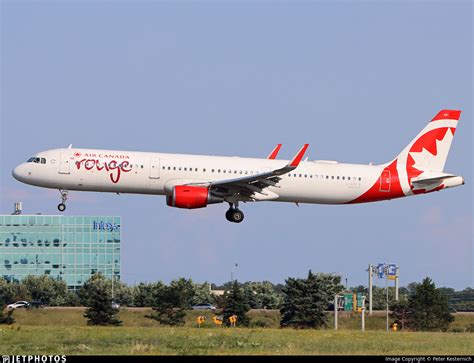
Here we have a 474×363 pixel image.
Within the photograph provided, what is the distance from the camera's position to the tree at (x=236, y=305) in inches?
2352

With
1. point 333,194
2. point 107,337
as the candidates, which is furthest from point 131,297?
point 107,337

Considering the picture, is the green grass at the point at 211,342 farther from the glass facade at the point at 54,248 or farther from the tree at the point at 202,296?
the glass facade at the point at 54,248

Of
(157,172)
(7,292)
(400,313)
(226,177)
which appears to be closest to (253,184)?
(226,177)

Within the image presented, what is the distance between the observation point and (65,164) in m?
52.7

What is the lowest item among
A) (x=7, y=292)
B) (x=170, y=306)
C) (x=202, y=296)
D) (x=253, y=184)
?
(x=202, y=296)

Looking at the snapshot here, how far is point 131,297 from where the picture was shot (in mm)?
92500

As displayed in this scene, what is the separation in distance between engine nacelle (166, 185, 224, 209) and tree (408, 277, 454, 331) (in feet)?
55.9

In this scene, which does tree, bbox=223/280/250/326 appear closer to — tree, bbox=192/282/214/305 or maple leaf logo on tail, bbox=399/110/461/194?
maple leaf logo on tail, bbox=399/110/461/194

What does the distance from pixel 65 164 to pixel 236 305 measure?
1507 cm

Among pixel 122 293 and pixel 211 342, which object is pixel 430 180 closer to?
pixel 211 342

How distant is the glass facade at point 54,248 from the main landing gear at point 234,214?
265 ft

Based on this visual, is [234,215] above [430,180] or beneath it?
beneath

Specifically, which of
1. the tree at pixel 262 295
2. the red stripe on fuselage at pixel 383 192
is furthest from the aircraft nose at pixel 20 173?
the tree at pixel 262 295

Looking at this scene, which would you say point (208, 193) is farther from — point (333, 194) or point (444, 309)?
point (444, 309)
